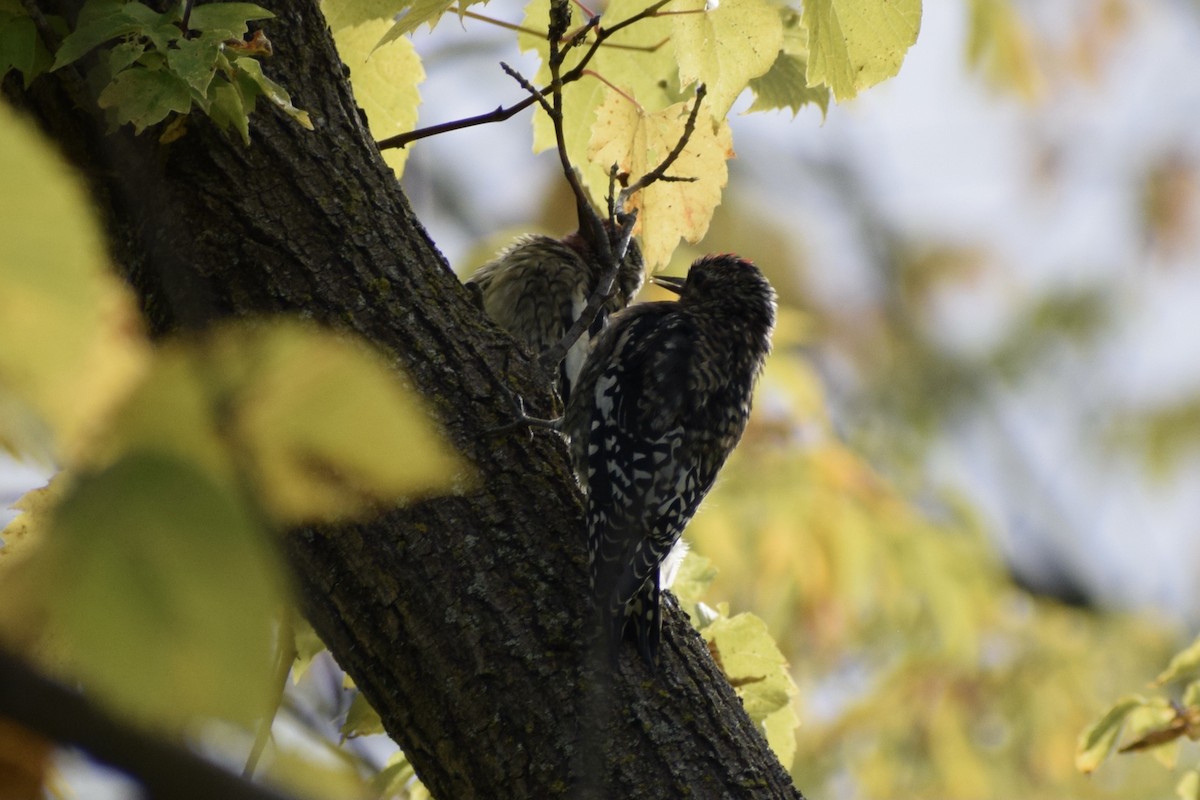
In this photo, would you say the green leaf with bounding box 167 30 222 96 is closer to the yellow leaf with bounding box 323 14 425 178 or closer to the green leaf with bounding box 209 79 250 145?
the green leaf with bounding box 209 79 250 145

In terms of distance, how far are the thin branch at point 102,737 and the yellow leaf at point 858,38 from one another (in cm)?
171

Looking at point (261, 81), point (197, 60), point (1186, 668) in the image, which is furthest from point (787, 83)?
point (1186, 668)

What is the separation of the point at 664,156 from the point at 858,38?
62 cm

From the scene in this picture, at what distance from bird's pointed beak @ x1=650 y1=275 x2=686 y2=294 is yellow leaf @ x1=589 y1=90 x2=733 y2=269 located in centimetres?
153

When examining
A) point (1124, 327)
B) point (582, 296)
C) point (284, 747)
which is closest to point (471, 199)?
point (582, 296)

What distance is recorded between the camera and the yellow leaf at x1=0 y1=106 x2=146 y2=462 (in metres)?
0.59

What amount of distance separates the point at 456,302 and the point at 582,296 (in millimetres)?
1684

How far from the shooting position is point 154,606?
0.65 m

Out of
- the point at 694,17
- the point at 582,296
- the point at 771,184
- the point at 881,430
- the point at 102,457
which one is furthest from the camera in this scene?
the point at 771,184

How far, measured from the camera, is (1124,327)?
12.7m

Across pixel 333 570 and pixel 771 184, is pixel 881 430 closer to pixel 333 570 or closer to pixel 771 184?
pixel 771 184

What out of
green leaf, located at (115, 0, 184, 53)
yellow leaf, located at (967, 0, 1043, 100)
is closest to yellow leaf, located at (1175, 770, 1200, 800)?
green leaf, located at (115, 0, 184, 53)

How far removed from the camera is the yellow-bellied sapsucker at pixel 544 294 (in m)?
3.84

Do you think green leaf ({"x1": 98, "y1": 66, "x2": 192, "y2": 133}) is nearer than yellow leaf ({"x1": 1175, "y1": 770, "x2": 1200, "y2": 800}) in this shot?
Yes
